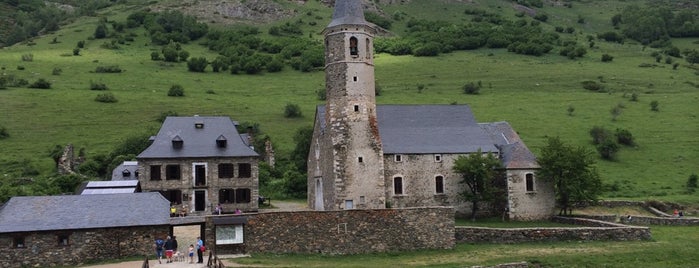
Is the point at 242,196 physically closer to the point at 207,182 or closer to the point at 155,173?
the point at 207,182

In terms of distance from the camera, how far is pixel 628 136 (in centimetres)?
7619

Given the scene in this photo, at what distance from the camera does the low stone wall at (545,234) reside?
37.8m

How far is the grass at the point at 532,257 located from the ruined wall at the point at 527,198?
10628 mm

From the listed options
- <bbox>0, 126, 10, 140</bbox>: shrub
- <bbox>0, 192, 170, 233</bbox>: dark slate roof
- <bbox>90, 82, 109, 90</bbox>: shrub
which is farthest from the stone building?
<bbox>90, 82, 109, 90</bbox>: shrub

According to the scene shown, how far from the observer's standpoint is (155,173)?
2050 inches

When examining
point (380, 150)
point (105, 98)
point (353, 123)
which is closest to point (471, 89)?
point (105, 98)

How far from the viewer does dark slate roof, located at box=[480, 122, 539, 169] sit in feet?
159

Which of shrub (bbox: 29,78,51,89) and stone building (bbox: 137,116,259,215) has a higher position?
shrub (bbox: 29,78,51,89)

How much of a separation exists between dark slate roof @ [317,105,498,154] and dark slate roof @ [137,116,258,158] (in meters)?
8.26

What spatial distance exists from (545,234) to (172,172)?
3002 centimetres

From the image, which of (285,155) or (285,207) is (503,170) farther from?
(285,155)

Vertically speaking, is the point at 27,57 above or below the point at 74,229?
above

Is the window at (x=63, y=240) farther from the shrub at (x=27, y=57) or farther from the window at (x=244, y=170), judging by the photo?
the shrub at (x=27, y=57)

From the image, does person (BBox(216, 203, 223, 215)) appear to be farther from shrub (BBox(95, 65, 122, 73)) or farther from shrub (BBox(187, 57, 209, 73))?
shrub (BBox(187, 57, 209, 73))
